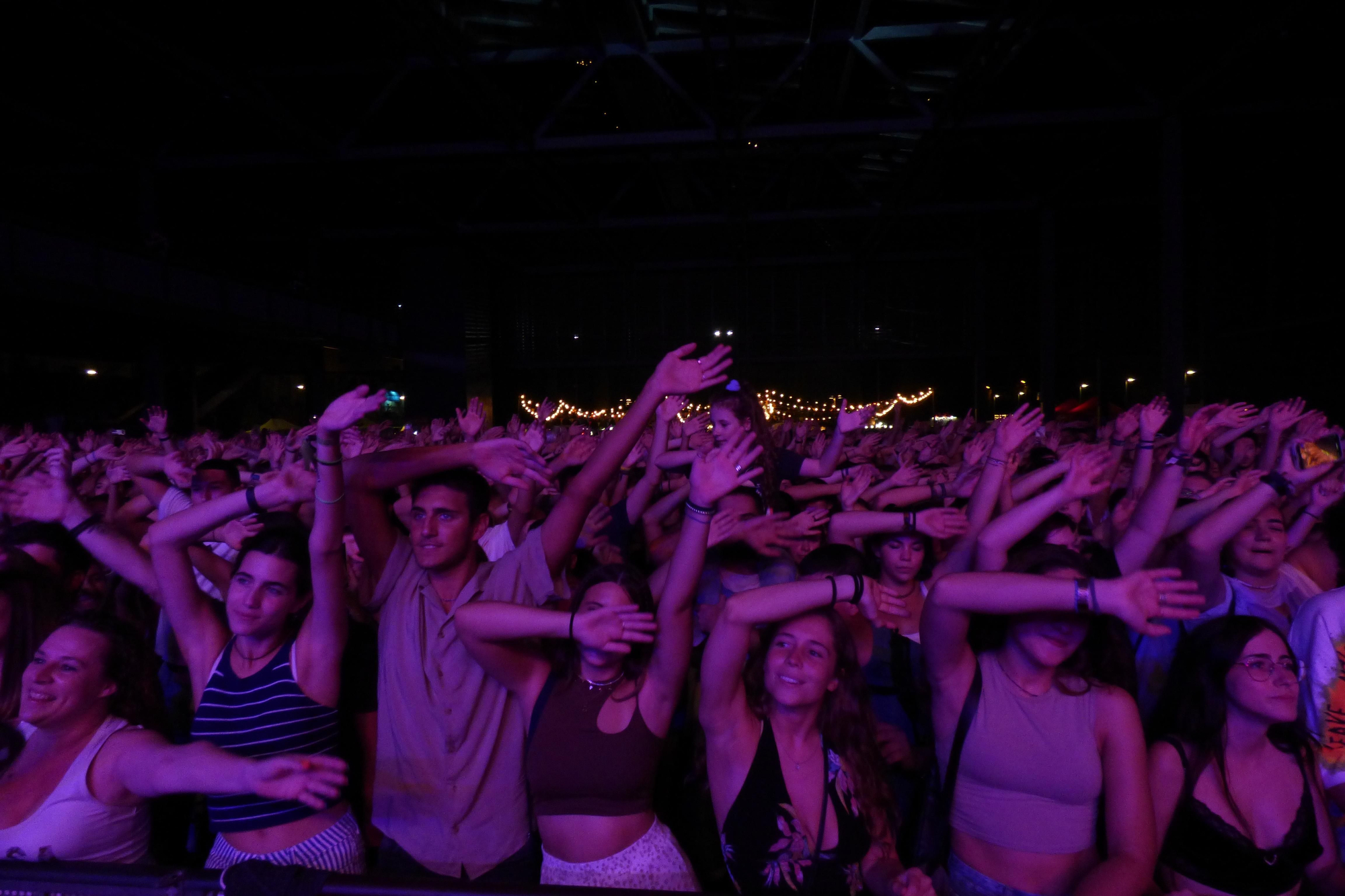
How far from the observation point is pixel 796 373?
1883 cm

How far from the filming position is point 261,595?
6.46ft

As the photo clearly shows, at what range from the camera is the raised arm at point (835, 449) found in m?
4.47

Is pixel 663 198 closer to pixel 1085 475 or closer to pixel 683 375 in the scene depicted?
pixel 683 375

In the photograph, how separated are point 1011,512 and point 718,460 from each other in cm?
83

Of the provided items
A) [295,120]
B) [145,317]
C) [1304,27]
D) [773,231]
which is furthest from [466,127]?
[1304,27]

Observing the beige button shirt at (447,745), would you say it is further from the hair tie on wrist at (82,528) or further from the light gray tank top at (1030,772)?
the light gray tank top at (1030,772)

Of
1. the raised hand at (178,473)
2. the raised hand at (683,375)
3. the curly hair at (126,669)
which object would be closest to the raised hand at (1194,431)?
the raised hand at (683,375)

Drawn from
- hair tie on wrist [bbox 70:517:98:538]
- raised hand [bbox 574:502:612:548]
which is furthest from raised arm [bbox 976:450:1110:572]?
hair tie on wrist [bbox 70:517:98:538]

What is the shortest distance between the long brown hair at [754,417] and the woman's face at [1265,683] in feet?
6.61

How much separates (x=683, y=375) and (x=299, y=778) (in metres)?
1.50

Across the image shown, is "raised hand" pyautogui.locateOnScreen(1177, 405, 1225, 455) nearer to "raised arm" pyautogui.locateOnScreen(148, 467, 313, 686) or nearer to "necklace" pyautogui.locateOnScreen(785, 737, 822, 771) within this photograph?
"necklace" pyautogui.locateOnScreen(785, 737, 822, 771)

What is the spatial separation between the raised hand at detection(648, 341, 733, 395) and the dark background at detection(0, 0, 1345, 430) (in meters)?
5.69

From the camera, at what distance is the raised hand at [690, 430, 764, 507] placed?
6.32 feet

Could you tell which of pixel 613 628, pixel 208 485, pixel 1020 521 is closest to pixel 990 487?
pixel 1020 521
